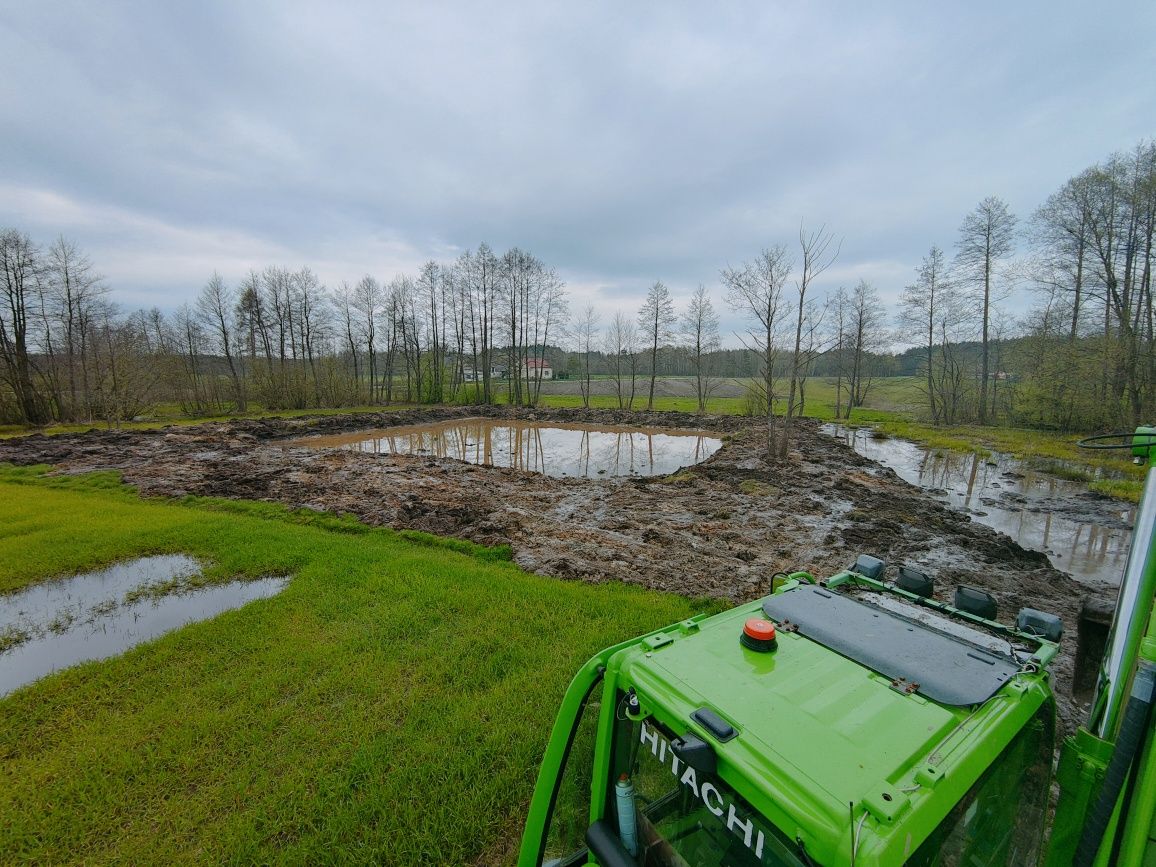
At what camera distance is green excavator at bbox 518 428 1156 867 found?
4.03 feet

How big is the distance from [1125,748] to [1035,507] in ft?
45.9

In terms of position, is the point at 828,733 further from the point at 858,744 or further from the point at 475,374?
the point at 475,374

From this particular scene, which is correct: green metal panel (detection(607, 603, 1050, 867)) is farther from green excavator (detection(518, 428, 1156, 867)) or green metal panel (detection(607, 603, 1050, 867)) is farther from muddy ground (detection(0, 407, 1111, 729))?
muddy ground (detection(0, 407, 1111, 729))

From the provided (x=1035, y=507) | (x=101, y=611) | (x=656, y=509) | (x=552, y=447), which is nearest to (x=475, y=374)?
(x=552, y=447)

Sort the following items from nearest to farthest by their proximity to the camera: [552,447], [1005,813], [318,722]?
[1005,813]
[318,722]
[552,447]

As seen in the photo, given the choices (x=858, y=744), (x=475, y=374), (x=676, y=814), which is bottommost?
(x=676, y=814)

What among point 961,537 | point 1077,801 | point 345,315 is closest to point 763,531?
point 961,537

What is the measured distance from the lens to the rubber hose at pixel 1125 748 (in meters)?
1.26

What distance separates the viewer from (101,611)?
19.1ft

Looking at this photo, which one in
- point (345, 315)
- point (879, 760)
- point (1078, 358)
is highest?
point (345, 315)

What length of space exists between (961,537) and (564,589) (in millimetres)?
7943

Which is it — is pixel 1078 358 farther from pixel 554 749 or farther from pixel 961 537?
pixel 554 749

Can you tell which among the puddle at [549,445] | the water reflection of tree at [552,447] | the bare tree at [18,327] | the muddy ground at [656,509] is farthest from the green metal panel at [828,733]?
the bare tree at [18,327]

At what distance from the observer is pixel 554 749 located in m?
1.97
